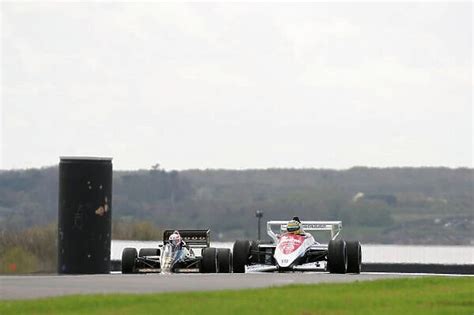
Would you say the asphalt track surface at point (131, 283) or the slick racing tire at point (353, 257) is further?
the slick racing tire at point (353, 257)

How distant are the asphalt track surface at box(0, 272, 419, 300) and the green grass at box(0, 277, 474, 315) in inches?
51.3

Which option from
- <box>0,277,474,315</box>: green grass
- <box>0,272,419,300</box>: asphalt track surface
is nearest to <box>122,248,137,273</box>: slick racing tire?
<box>0,272,419,300</box>: asphalt track surface

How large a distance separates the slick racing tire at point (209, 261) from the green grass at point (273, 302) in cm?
1065

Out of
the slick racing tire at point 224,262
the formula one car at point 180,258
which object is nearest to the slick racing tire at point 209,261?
the formula one car at point 180,258

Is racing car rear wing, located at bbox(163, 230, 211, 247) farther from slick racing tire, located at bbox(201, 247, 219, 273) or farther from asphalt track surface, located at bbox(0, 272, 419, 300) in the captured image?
asphalt track surface, located at bbox(0, 272, 419, 300)

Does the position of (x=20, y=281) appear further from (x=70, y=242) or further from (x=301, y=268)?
(x=301, y=268)

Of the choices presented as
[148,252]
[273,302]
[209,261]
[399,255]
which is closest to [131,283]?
[273,302]

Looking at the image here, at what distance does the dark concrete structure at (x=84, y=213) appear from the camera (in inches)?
1613

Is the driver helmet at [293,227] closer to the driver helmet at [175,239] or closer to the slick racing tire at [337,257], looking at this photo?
the slick racing tire at [337,257]

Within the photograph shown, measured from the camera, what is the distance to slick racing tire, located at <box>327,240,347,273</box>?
41000 mm

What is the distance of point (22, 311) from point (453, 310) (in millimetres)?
6778

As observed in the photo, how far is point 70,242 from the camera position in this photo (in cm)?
4147

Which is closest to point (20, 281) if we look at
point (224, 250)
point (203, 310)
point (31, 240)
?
point (203, 310)

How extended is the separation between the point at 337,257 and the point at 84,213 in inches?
244
